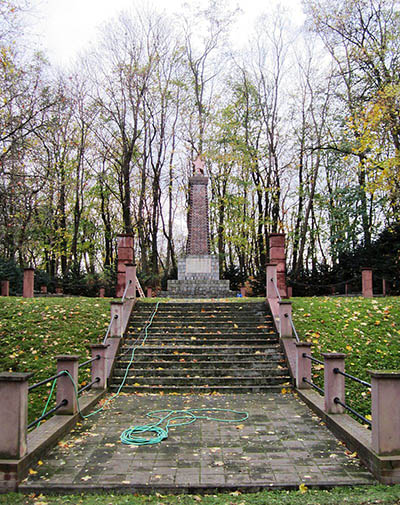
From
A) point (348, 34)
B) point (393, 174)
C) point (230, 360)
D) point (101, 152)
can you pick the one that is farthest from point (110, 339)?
point (101, 152)

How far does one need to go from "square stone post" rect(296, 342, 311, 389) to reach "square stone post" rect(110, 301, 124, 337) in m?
4.61

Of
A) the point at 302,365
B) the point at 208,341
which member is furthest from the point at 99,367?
the point at 302,365

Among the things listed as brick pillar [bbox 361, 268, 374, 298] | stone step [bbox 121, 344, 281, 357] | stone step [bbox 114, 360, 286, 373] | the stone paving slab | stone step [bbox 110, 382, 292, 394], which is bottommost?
stone step [bbox 110, 382, 292, 394]

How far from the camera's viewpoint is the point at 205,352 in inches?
402

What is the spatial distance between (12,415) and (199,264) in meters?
17.1

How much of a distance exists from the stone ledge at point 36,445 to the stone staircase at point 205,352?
Result: 7.38ft

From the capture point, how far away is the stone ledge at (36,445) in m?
4.31

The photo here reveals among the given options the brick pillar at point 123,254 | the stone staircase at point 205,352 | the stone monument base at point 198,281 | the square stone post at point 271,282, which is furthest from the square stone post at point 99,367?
the stone monument base at point 198,281

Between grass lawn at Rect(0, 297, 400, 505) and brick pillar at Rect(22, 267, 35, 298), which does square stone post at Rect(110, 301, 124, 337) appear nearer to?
grass lawn at Rect(0, 297, 400, 505)

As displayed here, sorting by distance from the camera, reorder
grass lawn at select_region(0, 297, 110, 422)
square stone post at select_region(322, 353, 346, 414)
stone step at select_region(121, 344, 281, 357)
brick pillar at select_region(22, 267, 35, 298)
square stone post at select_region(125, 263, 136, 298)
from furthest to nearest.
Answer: brick pillar at select_region(22, 267, 35, 298), square stone post at select_region(125, 263, 136, 298), stone step at select_region(121, 344, 281, 357), grass lawn at select_region(0, 297, 110, 422), square stone post at select_region(322, 353, 346, 414)

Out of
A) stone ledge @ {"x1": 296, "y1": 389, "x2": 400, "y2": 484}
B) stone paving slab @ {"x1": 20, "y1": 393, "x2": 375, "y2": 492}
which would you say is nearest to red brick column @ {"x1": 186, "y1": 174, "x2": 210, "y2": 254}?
stone ledge @ {"x1": 296, "y1": 389, "x2": 400, "y2": 484}

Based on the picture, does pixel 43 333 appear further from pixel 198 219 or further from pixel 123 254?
pixel 198 219

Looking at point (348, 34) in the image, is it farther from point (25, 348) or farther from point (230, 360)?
A: point (25, 348)

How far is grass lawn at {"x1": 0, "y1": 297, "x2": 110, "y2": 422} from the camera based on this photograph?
9.12 m
